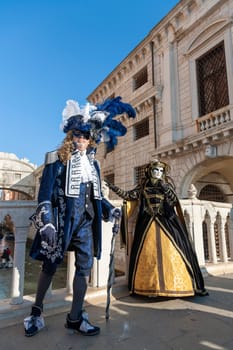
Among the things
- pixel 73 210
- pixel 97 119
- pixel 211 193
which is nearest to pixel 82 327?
pixel 73 210

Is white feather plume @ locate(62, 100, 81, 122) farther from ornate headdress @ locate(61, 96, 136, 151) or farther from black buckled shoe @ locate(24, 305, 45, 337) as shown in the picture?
black buckled shoe @ locate(24, 305, 45, 337)

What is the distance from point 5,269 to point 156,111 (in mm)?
9688

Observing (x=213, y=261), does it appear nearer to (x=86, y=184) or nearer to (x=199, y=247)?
(x=199, y=247)

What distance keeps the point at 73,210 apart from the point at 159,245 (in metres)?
1.17

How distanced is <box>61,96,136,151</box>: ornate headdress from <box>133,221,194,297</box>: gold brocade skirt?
116 cm

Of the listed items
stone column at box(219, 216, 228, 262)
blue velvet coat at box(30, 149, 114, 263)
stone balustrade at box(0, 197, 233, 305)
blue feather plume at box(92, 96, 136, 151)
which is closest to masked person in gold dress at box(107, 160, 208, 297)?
stone balustrade at box(0, 197, 233, 305)

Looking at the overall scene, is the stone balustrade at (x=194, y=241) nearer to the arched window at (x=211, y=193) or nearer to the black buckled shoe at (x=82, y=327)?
the black buckled shoe at (x=82, y=327)

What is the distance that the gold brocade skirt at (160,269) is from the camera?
230 cm

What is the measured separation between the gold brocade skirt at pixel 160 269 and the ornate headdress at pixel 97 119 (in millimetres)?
1163

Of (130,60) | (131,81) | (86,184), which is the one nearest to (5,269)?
(86,184)

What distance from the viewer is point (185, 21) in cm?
868

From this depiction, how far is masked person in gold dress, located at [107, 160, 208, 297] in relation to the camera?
2336mm

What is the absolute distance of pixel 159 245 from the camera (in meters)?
2.46

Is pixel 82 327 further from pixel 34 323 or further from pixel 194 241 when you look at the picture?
pixel 194 241
